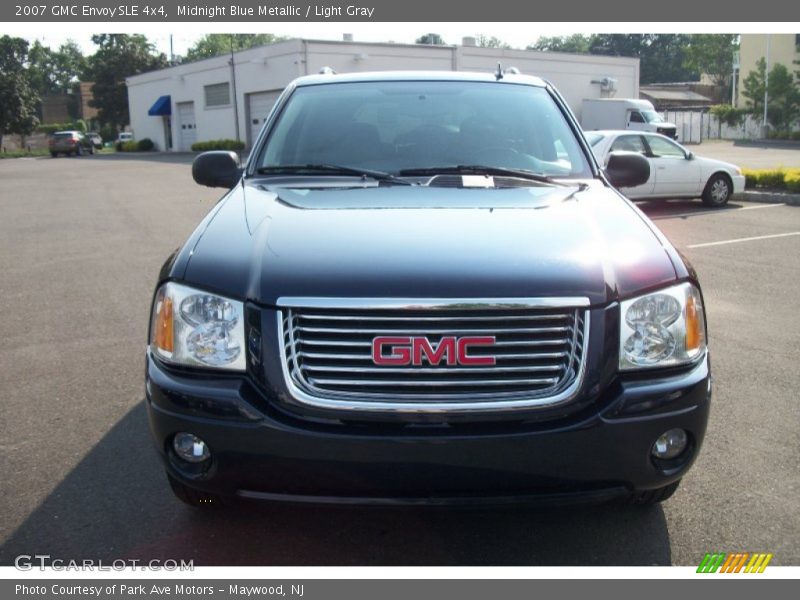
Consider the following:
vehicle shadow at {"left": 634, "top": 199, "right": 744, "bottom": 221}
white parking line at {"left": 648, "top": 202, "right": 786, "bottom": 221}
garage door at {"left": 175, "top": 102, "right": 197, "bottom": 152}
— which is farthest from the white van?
garage door at {"left": 175, "top": 102, "right": 197, "bottom": 152}

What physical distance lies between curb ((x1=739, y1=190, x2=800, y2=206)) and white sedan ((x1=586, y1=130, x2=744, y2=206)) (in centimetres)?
73

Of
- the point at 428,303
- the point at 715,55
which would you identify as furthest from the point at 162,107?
the point at 715,55

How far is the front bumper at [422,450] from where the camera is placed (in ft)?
8.06

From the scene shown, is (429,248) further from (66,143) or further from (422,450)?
(66,143)

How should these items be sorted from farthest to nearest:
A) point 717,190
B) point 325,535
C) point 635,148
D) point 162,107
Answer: point 162,107 < point 717,190 < point 635,148 < point 325,535

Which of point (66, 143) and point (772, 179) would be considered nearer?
point (772, 179)

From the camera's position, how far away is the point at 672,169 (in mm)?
14250

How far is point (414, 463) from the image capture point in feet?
8.04

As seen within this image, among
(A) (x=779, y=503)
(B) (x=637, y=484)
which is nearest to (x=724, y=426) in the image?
(A) (x=779, y=503)

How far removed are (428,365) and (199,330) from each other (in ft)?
2.55

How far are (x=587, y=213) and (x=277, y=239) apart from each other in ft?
3.94

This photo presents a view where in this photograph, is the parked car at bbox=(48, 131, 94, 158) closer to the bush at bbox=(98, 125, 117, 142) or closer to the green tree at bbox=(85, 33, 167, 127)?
the green tree at bbox=(85, 33, 167, 127)
